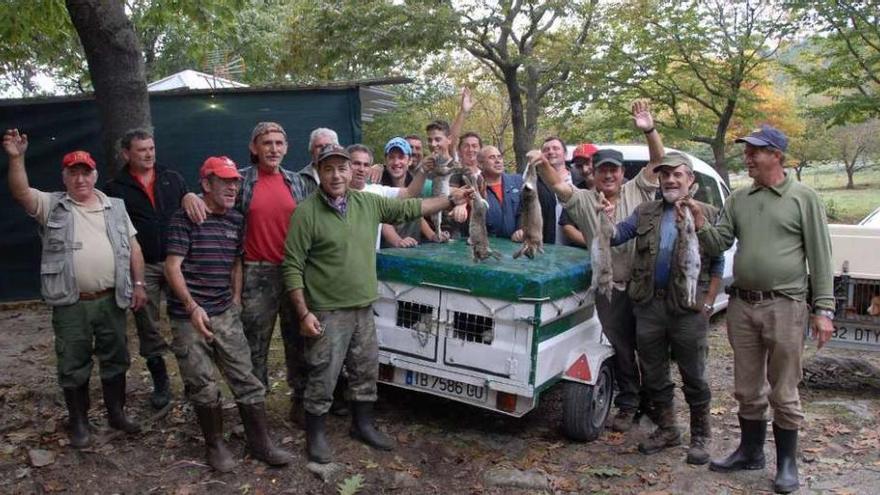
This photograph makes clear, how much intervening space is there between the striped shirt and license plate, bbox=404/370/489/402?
50.0 inches

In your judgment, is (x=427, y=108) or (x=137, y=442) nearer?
(x=137, y=442)

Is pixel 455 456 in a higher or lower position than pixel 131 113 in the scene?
lower

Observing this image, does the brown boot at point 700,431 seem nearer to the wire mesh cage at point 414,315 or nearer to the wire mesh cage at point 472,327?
the wire mesh cage at point 472,327

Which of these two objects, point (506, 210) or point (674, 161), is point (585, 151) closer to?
point (506, 210)

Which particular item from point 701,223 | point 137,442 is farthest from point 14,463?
point 701,223

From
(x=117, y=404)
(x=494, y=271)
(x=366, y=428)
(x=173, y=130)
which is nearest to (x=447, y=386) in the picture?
(x=366, y=428)

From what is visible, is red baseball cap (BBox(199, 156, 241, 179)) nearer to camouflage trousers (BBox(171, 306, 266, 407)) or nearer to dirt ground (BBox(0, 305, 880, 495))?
camouflage trousers (BBox(171, 306, 266, 407))

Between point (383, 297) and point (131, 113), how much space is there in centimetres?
289

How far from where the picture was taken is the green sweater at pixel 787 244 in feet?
12.0

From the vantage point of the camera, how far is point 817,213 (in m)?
3.64

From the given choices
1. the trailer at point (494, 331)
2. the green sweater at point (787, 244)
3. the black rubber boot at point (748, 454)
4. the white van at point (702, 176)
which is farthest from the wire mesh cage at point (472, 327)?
the white van at point (702, 176)

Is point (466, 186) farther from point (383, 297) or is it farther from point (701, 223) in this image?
point (701, 223)

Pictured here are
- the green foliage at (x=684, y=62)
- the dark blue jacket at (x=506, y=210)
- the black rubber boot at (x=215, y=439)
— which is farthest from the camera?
the green foliage at (x=684, y=62)

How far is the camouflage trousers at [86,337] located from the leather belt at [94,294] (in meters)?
0.02
